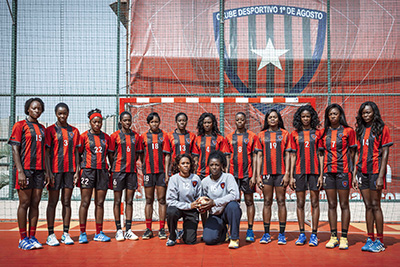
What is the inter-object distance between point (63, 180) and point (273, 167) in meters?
3.02

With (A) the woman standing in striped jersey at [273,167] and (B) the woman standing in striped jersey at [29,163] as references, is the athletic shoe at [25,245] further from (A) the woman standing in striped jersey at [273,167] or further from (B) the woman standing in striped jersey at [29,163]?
(A) the woman standing in striped jersey at [273,167]

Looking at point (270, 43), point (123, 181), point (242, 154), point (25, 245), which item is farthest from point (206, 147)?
point (270, 43)

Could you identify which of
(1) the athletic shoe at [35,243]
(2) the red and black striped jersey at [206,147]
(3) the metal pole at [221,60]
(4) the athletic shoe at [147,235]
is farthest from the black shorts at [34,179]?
(3) the metal pole at [221,60]

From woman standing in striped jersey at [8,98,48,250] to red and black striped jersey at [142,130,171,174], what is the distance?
1.53 metres

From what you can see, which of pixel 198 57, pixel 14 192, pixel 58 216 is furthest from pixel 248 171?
pixel 14 192

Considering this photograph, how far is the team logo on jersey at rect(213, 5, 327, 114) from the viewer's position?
8742mm

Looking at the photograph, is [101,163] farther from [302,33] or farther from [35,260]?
[302,33]

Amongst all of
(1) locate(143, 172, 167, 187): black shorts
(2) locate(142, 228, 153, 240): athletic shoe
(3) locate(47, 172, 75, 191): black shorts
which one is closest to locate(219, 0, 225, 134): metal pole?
(1) locate(143, 172, 167, 187): black shorts

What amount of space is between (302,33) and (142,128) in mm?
4116

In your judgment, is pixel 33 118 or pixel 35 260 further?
pixel 33 118

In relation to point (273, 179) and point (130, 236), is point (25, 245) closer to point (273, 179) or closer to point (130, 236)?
point (130, 236)

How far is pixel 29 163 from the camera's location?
5.25 meters

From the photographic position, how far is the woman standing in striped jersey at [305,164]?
18.4 feet

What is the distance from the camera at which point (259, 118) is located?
348 inches
